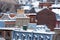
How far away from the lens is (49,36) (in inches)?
923

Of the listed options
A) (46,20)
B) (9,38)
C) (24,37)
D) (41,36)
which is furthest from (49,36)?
(46,20)

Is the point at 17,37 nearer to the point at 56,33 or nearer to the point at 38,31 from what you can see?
the point at 38,31

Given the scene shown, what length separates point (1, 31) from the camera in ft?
86.5

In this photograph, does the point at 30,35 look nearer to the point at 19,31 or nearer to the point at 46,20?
the point at 19,31

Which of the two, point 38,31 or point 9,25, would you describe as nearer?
point 38,31

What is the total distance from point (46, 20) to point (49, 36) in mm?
7234

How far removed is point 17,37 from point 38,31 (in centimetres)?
187

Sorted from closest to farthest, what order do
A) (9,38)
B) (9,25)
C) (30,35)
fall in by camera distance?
(30,35) < (9,38) < (9,25)

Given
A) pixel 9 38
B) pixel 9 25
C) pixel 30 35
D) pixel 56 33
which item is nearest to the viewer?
pixel 56 33

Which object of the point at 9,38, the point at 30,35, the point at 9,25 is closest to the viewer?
the point at 30,35

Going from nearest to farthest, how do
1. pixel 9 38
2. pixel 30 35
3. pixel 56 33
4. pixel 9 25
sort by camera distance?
pixel 56 33
pixel 30 35
pixel 9 38
pixel 9 25

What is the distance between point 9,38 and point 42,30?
314 cm

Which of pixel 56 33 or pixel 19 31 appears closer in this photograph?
pixel 56 33

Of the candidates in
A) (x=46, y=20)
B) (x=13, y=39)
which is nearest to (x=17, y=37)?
(x=13, y=39)
